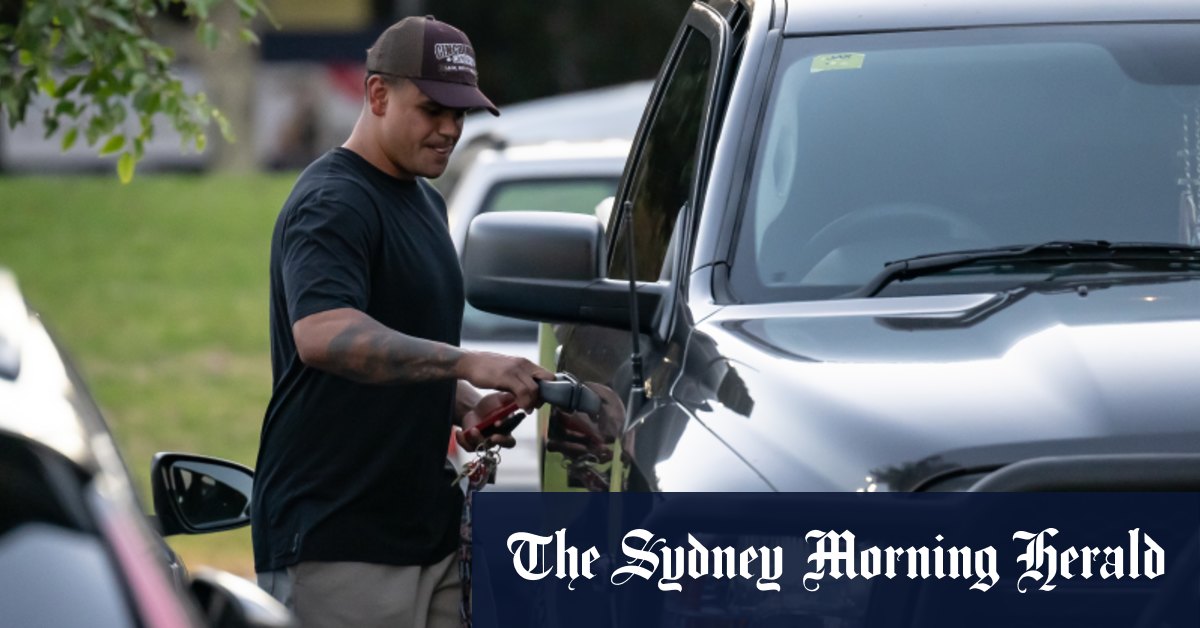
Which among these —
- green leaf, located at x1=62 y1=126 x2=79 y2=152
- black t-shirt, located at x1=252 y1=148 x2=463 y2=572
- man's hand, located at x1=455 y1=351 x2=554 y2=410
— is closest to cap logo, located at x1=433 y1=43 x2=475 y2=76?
black t-shirt, located at x1=252 y1=148 x2=463 y2=572

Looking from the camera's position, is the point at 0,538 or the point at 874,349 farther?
the point at 874,349

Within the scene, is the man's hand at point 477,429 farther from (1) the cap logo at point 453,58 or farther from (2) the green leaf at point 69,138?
(2) the green leaf at point 69,138

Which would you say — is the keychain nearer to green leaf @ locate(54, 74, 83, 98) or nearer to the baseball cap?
the baseball cap

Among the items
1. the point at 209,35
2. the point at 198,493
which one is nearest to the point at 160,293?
the point at 209,35

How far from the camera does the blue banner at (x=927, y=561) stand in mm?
3279

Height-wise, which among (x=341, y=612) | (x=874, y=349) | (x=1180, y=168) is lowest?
(x=341, y=612)

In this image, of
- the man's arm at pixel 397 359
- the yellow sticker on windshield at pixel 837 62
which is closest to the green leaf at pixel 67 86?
the man's arm at pixel 397 359

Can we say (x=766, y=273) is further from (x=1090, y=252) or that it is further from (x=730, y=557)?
(x=730, y=557)

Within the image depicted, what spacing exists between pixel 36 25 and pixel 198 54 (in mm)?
28420

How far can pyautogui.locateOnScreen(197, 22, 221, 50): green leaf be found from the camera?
21.8 ft

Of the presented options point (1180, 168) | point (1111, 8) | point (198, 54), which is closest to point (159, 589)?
point (1180, 168)

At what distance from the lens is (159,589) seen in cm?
296

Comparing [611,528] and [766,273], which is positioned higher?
[766,273]

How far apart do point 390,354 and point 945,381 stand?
132 cm
